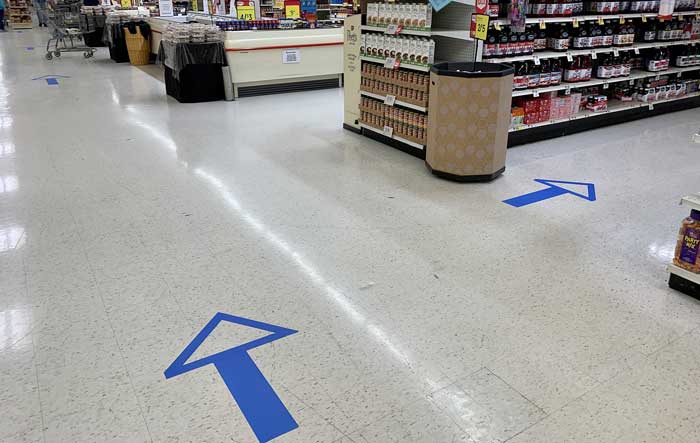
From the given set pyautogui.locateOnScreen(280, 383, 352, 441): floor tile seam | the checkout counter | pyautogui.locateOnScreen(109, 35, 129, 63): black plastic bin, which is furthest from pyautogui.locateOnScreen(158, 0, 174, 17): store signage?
pyautogui.locateOnScreen(280, 383, 352, 441): floor tile seam

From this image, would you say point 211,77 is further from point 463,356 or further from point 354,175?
point 463,356

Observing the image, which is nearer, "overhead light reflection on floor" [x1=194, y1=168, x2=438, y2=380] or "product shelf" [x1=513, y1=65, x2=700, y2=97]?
"overhead light reflection on floor" [x1=194, y1=168, x2=438, y2=380]

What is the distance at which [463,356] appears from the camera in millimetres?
2441

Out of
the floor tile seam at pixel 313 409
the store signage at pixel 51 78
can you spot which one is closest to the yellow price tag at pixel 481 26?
the floor tile seam at pixel 313 409

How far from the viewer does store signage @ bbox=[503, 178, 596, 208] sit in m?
4.23

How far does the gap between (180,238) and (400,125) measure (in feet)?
8.82

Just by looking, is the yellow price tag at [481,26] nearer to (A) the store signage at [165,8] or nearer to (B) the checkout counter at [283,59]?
(B) the checkout counter at [283,59]

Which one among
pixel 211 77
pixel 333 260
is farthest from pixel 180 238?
pixel 211 77

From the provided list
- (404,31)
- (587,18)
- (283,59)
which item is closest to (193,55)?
(283,59)

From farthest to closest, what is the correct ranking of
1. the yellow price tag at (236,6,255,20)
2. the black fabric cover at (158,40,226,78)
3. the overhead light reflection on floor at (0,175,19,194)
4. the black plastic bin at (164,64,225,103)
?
the yellow price tag at (236,6,255,20)
the black plastic bin at (164,64,225,103)
the black fabric cover at (158,40,226,78)
the overhead light reflection on floor at (0,175,19,194)

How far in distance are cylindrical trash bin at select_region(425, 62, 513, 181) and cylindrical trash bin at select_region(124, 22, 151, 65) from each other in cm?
897

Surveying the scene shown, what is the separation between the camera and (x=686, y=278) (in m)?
2.90

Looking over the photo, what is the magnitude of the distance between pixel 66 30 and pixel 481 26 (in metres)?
12.3

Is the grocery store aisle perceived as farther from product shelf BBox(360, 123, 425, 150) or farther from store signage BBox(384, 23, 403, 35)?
store signage BBox(384, 23, 403, 35)
